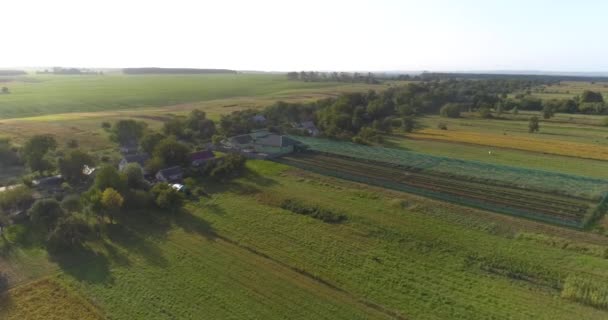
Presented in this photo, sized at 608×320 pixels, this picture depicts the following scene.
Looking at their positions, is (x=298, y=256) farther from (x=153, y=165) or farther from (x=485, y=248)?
(x=153, y=165)

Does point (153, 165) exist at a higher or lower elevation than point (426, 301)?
higher

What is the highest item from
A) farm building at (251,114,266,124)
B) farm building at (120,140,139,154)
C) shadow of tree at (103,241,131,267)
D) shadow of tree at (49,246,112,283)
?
farm building at (251,114,266,124)

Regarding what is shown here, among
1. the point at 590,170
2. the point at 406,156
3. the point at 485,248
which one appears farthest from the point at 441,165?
the point at 485,248

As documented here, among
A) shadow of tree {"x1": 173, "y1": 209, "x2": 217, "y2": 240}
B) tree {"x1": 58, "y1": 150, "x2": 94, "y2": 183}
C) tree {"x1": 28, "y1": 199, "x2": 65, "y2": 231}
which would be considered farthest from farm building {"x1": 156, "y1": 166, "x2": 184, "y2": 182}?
tree {"x1": 28, "y1": 199, "x2": 65, "y2": 231}

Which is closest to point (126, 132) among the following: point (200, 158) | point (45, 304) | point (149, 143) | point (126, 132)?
point (126, 132)

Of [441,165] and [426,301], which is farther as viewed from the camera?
[441,165]

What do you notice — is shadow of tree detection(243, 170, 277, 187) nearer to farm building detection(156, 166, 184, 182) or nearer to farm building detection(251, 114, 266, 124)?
farm building detection(156, 166, 184, 182)
